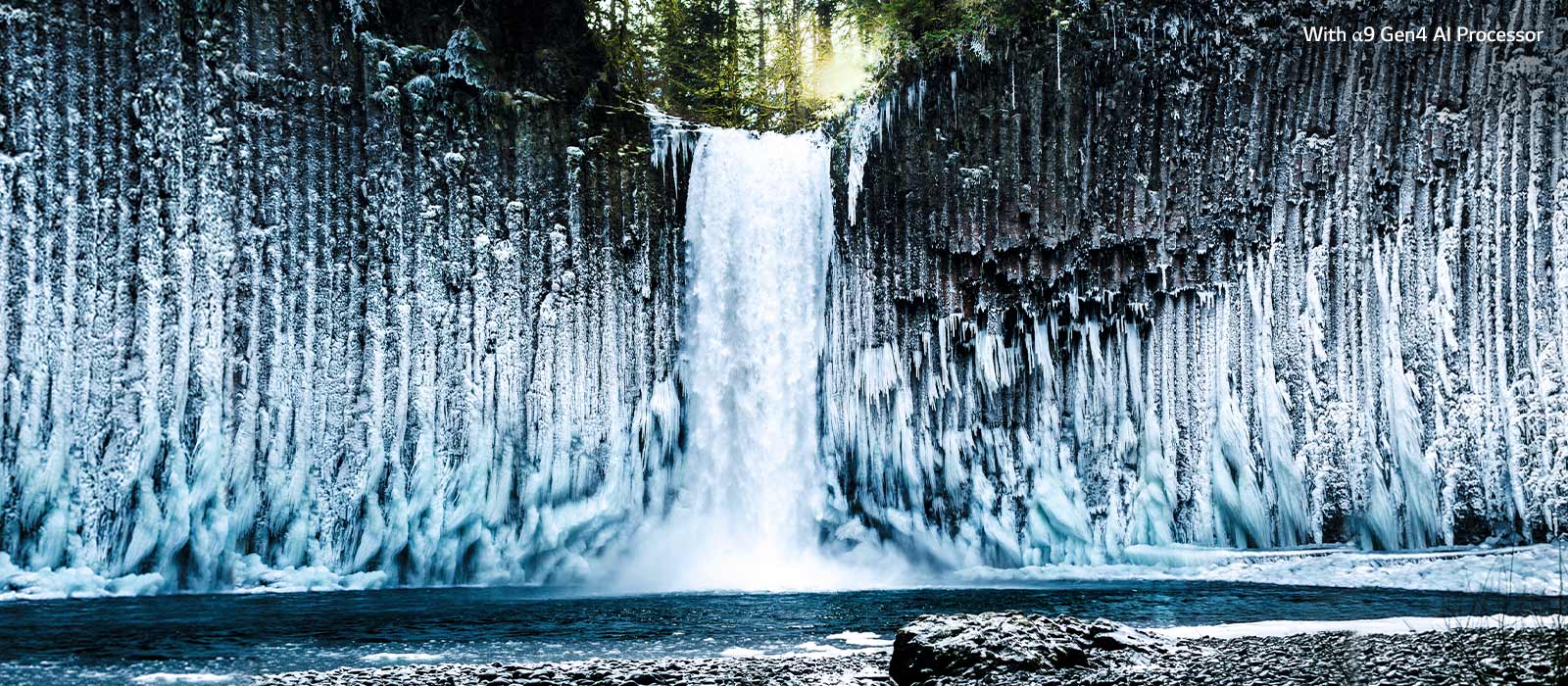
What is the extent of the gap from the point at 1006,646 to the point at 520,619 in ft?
17.5

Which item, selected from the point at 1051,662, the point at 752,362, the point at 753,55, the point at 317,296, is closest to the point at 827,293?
the point at 752,362

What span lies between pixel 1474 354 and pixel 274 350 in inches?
663

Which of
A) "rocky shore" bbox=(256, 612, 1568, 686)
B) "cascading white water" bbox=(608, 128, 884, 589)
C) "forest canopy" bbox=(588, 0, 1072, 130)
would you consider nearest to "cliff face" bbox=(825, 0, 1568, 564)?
"cascading white water" bbox=(608, 128, 884, 589)

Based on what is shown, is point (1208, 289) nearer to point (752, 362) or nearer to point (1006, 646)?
point (752, 362)

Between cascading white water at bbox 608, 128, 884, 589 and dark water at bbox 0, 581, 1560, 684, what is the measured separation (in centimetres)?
346

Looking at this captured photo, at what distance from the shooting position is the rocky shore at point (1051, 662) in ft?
19.2

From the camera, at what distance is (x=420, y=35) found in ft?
53.6

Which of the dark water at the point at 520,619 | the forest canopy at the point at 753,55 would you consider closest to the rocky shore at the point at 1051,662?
the dark water at the point at 520,619

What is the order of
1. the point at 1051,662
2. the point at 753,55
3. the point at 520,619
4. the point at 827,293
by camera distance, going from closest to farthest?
the point at 1051,662 → the point at 520,619 → the point at 827,293 → the point at 753,55

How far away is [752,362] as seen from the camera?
1736cm

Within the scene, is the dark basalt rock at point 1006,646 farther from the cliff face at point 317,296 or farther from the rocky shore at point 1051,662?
the cliff face at point 317,296

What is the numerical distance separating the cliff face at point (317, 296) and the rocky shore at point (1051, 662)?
868 centimetres

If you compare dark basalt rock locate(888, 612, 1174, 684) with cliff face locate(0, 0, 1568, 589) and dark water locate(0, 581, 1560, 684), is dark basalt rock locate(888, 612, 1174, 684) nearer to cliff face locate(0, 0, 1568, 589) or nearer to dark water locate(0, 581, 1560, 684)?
dark water locate(0, 581, 1560, 684)

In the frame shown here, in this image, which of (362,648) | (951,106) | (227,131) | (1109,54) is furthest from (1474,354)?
(227,131)
